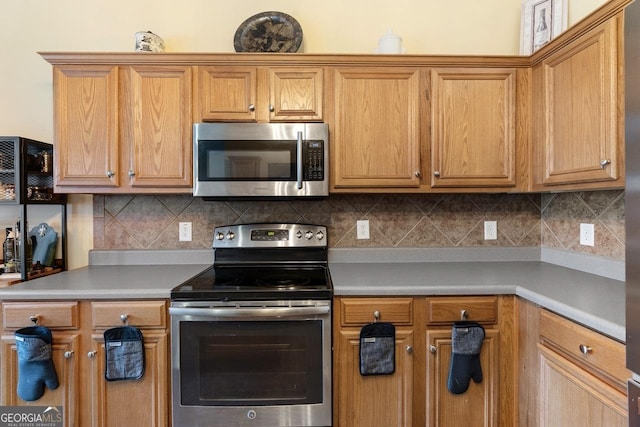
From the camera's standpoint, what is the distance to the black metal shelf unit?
5.65 ft

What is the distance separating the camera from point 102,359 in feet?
4.89

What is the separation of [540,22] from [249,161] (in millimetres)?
1909

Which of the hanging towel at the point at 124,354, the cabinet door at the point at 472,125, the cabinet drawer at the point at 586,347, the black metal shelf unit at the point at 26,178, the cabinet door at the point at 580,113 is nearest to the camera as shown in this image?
the cabinet drawer at the point at 586,347

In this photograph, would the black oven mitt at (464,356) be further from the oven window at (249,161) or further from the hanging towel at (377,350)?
the oven window at (249,161)

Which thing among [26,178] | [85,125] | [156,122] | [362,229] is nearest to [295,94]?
[156,122]

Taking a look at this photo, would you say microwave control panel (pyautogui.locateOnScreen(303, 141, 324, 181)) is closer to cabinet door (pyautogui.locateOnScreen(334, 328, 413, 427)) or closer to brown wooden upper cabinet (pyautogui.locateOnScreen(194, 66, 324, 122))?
brown wooden upper cabinet (pyautogui.locateOnScreen(194, 66, 324, 122))

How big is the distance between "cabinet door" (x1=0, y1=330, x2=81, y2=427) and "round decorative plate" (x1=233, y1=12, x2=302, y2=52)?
181cm

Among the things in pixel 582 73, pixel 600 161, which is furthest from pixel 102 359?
pixel 582 73

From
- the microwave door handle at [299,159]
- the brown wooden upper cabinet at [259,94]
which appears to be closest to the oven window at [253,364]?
the microwave door handle at [299,159]

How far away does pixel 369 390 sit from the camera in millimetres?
1504

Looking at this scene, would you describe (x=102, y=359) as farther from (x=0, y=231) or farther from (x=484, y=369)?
(x=484, y=369)

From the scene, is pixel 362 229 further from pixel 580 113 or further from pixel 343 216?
pixel 580 113

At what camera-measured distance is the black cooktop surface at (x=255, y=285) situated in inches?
58.3

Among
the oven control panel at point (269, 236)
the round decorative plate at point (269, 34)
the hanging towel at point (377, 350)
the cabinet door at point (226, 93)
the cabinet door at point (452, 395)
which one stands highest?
the round decorative plate at point (269, 34)
